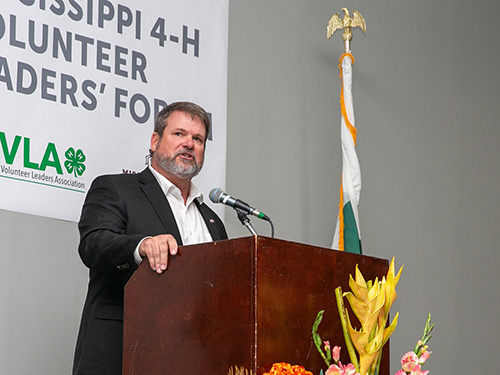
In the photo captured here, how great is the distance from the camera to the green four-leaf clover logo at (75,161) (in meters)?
3.67

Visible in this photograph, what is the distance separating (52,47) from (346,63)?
1.66 meters

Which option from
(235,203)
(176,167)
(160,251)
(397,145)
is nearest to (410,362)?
(160,251)

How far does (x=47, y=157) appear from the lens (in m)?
3.60

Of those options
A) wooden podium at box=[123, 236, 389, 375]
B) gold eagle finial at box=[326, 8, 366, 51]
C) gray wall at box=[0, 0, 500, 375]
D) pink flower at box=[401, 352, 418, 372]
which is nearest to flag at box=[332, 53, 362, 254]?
gold eagle finial at box=[326, 8, 366, 51]

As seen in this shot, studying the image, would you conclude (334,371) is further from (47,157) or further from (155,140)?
(47,157)

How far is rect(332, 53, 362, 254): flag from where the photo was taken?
4.52 meters

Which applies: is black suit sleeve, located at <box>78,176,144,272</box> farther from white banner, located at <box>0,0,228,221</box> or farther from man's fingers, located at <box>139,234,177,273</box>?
white banner, located at <box>0,0,228,221</box>

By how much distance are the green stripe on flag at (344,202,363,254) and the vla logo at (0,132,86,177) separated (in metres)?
1.48

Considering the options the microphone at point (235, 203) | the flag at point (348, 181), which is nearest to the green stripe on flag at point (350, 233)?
the flag at point (348, 181)

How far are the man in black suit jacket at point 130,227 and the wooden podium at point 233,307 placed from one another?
108 mm

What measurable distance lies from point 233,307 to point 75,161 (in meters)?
1.62

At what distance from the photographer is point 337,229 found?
459 cm

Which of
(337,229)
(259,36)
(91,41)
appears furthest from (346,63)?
(91,41)

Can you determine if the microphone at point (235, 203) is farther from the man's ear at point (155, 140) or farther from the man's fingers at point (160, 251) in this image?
the man's ear at point (155, 140)
